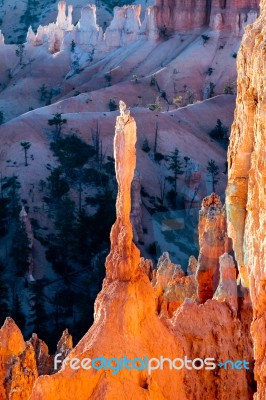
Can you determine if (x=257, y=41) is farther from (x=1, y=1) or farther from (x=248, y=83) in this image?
(x=1, y=1)

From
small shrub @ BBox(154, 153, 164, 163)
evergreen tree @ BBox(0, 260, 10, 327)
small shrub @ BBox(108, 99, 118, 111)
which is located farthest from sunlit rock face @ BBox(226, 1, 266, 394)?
small shrub @ BBox(108, 99, 118, 111)

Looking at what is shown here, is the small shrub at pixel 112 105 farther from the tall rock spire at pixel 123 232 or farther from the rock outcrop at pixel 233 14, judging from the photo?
the tall rock spire at pixel 123 232

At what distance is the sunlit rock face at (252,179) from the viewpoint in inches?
332

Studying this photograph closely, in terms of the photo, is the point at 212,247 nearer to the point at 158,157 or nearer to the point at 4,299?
the point at 4,299

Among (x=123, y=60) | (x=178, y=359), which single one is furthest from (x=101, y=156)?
(x=178, y=359)

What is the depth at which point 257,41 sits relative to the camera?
30.0 ft

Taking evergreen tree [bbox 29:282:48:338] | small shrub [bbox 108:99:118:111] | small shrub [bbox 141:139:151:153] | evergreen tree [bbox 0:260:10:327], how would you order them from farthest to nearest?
small shrub [bbox 108:99:118:111] < small shrub [bbox 141:139:151:153] < evergreen tree [bbox 0:260:10:327] < evergreen tree [bbox 29:282:48:338]

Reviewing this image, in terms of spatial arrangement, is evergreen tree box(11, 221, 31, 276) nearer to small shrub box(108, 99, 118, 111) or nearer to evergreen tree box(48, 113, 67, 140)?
evergreen tree box(48, 113, 67, 140)

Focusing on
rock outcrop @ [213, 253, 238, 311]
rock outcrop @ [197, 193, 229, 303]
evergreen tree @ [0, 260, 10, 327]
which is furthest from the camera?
evergreen tree @ [0, 260, 10, 327]

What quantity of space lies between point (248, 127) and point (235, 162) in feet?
2.26

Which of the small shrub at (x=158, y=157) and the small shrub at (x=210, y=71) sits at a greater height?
the small shrub at (x=210, y=71)

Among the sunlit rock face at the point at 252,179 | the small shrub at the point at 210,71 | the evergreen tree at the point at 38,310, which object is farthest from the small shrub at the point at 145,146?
the sunlit rock face at the point at 252,179

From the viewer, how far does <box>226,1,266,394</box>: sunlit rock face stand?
843 centimetres

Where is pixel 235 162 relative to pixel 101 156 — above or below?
below
